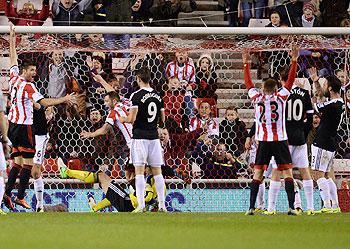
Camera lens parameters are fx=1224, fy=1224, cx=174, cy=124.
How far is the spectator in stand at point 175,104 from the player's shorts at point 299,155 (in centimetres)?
331

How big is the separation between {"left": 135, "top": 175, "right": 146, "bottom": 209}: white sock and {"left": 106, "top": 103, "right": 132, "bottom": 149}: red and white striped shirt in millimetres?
1849

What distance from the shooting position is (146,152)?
60.0 ft

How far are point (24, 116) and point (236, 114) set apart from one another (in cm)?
401

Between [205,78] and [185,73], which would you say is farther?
[205,78]

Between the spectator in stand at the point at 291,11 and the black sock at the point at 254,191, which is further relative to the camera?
the spectator in stand at the point at 291,11

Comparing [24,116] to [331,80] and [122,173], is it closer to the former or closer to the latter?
[122,173]

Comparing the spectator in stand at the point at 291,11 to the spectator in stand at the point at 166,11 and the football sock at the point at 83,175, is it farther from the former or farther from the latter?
the football sock at the point at 83,175

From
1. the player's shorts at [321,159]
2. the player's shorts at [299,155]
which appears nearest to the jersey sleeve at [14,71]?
the player's shorts at [299,155]

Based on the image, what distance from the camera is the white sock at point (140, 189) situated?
18.2 metres

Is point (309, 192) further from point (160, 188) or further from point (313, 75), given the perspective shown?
point (313, 75)

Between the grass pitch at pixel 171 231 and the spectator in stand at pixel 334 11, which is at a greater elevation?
the spectator in stand at pixel 334 11

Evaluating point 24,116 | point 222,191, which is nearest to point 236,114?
point 222,191

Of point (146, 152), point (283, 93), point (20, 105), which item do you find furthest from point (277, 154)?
point (20, 105)

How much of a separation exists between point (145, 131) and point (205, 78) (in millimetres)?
3120
